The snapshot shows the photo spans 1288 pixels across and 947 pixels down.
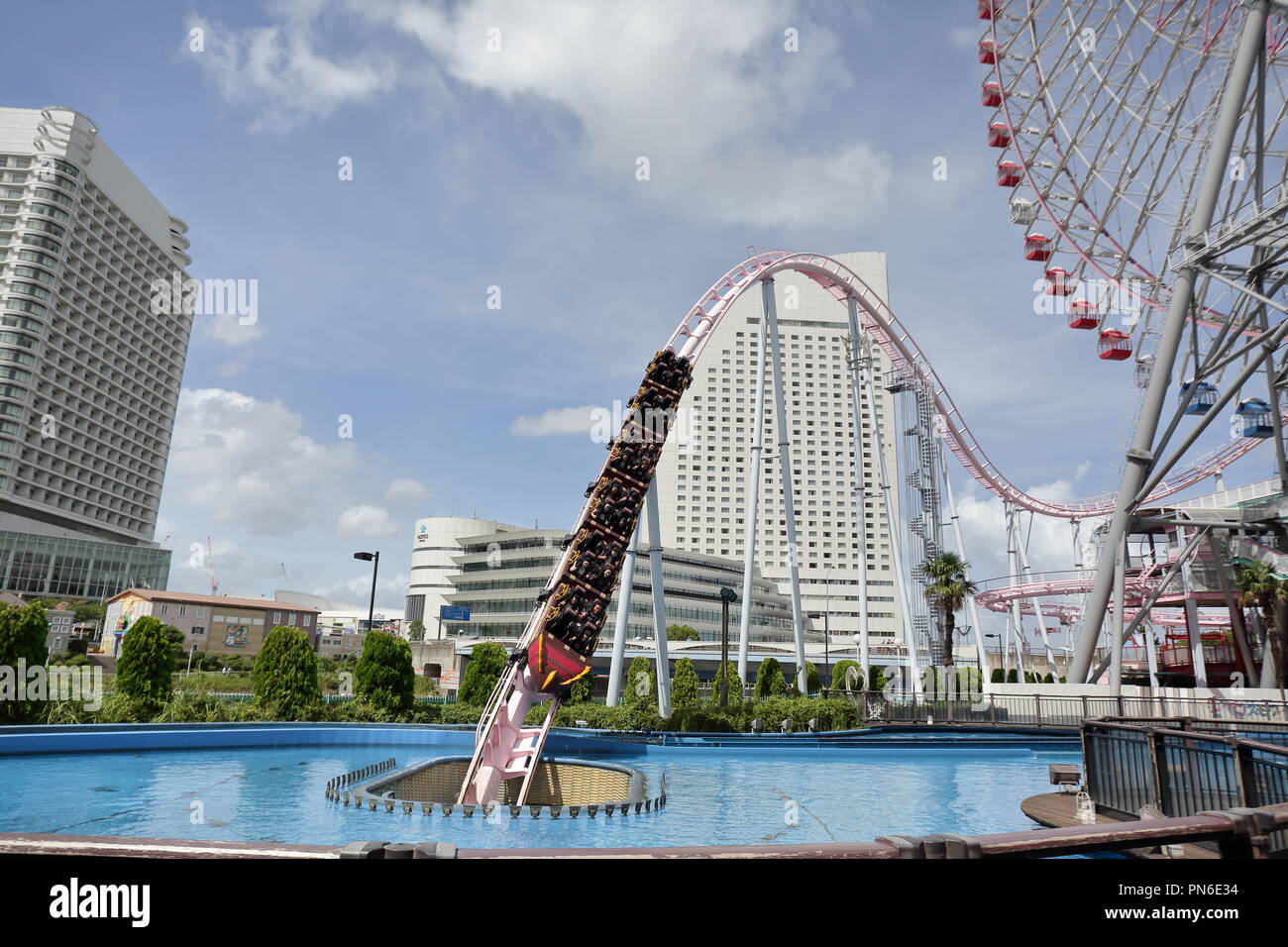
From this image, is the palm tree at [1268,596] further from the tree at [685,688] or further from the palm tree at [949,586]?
the tree at [685,688]

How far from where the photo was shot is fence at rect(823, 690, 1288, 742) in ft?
85.5

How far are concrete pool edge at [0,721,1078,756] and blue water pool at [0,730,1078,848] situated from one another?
167mm

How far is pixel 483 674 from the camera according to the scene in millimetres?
33125

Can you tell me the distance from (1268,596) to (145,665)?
4269cm

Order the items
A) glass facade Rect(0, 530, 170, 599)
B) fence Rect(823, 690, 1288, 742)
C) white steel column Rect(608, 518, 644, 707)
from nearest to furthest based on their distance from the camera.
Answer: fence Rect(823, 690, 1288, 742) < white steel column Rect(608, 518, 644, 707) < glass facade Rect(0, 530, 170, 599)

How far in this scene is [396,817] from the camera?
51.8 feet

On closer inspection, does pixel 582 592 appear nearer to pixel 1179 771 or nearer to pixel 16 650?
pixel 1179 771

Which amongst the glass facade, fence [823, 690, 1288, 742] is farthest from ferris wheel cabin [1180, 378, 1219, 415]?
the glass facade

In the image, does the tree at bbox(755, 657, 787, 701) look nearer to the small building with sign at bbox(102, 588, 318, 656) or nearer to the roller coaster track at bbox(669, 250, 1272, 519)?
the roller coaster track at bbox(669, 250, 1272, 519)

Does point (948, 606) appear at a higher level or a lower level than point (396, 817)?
higher

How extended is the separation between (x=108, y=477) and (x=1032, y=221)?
385ft
